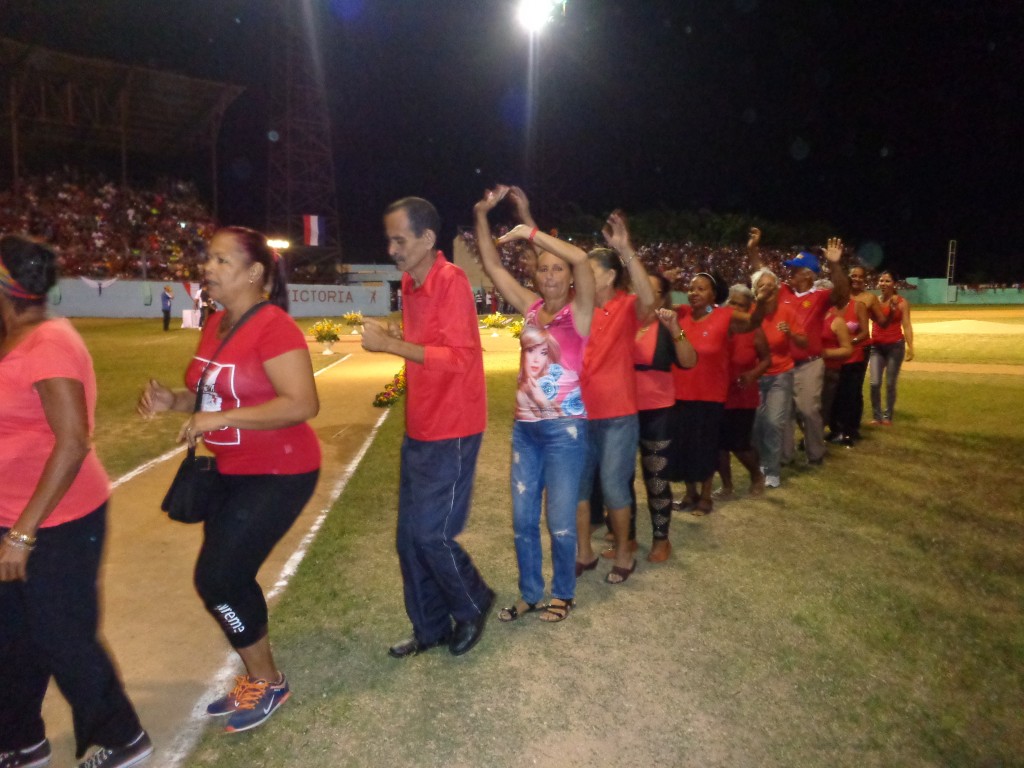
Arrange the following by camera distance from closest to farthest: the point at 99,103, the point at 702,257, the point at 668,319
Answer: the point at 668,319
the point at 99,103
the point at 702,257

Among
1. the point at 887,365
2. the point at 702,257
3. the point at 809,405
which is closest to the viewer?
the point at 809,405

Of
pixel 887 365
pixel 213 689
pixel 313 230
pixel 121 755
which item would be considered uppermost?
pixel 313 230

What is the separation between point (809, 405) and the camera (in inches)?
298

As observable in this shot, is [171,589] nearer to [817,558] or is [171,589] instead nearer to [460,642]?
[460,642]

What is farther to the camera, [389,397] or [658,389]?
[389,397]

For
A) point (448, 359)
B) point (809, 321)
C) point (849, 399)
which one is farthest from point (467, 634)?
point (849, 399)

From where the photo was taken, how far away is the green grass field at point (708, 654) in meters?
2.90

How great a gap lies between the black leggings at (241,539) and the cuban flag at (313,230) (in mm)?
41672

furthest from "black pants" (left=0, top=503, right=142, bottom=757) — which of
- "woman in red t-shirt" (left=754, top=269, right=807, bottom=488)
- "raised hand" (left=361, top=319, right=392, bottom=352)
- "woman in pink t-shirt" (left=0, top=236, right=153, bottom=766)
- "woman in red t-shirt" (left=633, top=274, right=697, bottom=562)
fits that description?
"woman in red t-shirt" (left=754, top=269, right=807, bottom=488)

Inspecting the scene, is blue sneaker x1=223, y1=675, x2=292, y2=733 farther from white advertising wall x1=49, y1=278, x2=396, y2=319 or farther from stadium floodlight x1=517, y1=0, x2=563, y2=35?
white advertising wall x1=49, y1=278, x2=396, y2=319

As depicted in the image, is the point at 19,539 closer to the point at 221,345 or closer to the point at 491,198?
the point at 221,345

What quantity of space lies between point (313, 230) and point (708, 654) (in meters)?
41.8

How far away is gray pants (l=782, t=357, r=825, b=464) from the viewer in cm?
752

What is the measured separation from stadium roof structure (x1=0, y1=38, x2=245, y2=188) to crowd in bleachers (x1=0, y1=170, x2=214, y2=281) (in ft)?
6.59
